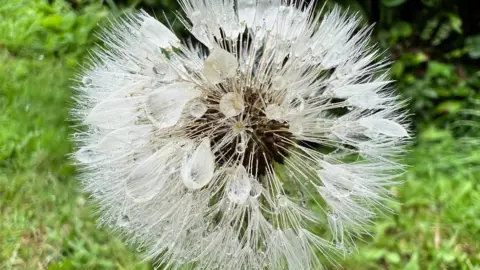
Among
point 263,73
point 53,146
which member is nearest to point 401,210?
point 263,73

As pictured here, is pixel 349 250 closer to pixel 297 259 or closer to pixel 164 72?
pixel 297 259

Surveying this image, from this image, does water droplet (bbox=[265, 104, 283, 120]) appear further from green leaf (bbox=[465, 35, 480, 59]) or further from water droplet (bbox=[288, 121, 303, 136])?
green leaf (bbox=[465, 35, 480, 59])

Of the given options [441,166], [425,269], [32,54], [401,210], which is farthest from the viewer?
[32,54]

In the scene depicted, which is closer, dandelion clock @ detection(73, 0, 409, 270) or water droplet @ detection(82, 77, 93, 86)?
dandelion clock @ detection(73, 0, 409, 270)

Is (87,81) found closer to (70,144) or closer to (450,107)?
(70,144)

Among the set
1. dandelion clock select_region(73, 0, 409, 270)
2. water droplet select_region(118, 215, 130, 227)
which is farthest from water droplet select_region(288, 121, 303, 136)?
water droplet select_region(118, 215, 130, 227)

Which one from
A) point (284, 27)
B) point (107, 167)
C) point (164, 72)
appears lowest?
point (107, 167)

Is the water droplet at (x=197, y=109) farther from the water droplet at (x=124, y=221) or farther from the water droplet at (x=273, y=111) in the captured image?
the water droplet at (x=124, y=221)

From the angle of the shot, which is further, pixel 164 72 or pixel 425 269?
pixel 425 269
